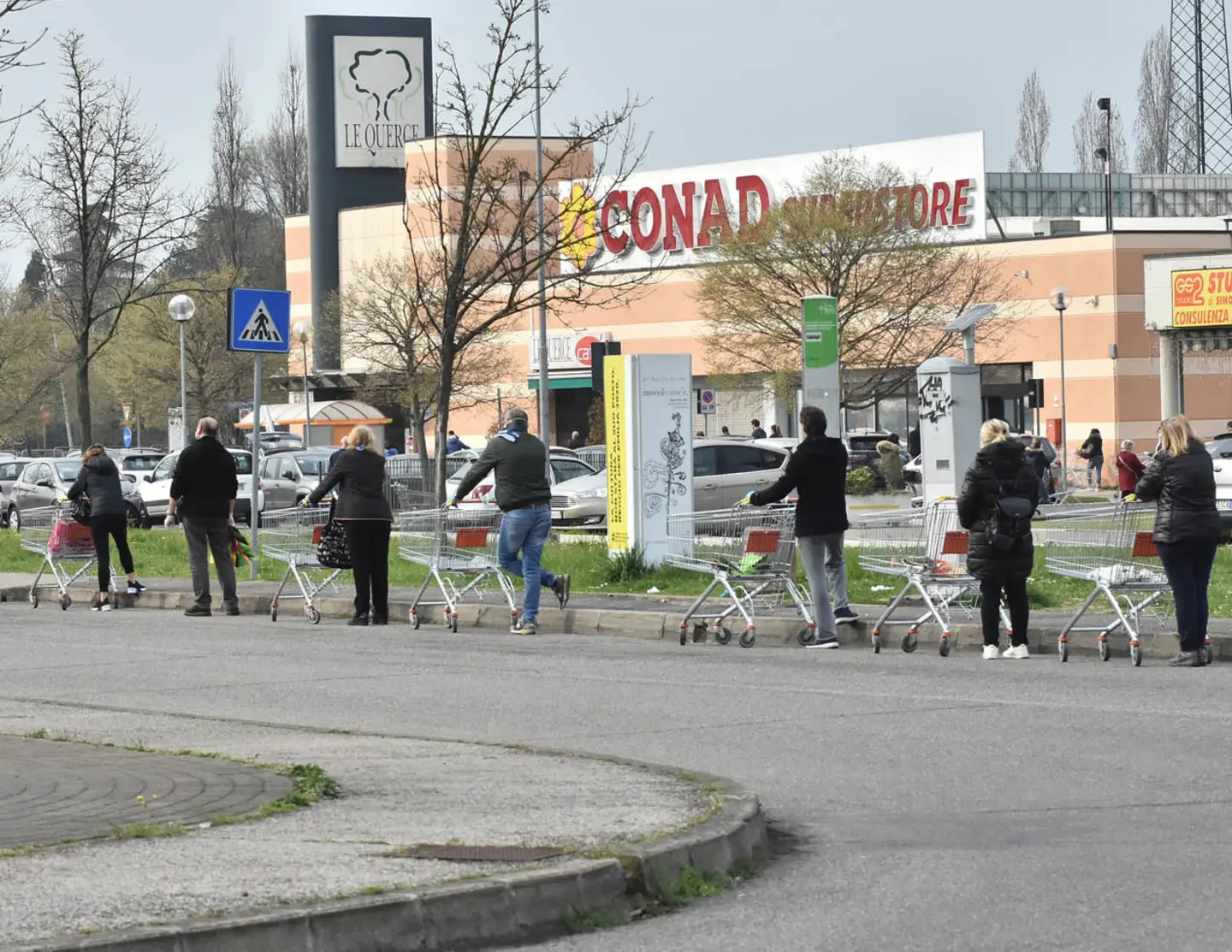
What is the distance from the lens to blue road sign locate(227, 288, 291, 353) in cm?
2283

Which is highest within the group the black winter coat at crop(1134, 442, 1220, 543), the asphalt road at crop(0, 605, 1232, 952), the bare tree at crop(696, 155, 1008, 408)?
the bare tree at crop(696, 155, 1008, 408)

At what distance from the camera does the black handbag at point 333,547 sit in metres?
19.3

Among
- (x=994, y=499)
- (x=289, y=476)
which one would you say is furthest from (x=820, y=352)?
(x=289, y=476)

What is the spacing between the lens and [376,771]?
29.4ft

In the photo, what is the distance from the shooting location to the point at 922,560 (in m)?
16.1

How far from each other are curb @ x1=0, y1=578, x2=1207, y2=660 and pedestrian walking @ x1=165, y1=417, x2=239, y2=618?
3.25 ft

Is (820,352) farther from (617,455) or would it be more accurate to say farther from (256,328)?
(256,328)

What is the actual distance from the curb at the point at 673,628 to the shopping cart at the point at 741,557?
0.29 meters

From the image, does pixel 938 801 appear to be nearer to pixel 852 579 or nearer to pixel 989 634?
pixel 989 634

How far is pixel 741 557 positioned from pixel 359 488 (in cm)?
400

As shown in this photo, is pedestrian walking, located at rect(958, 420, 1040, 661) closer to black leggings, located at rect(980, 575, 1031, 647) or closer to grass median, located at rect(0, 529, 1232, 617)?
black leggings, located at rect(980, 575, 1031, 647)

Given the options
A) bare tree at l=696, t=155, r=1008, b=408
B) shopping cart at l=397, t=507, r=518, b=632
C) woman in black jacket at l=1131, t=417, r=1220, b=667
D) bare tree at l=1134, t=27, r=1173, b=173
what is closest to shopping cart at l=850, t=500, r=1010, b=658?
woman in black jacket at l=1131, t=417, r=1220, b=667

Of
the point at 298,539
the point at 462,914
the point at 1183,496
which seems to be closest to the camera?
the point at 462,914

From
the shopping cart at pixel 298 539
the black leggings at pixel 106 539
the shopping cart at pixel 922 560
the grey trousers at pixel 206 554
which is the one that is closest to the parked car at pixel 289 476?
the black leggings at pixel 106 539
